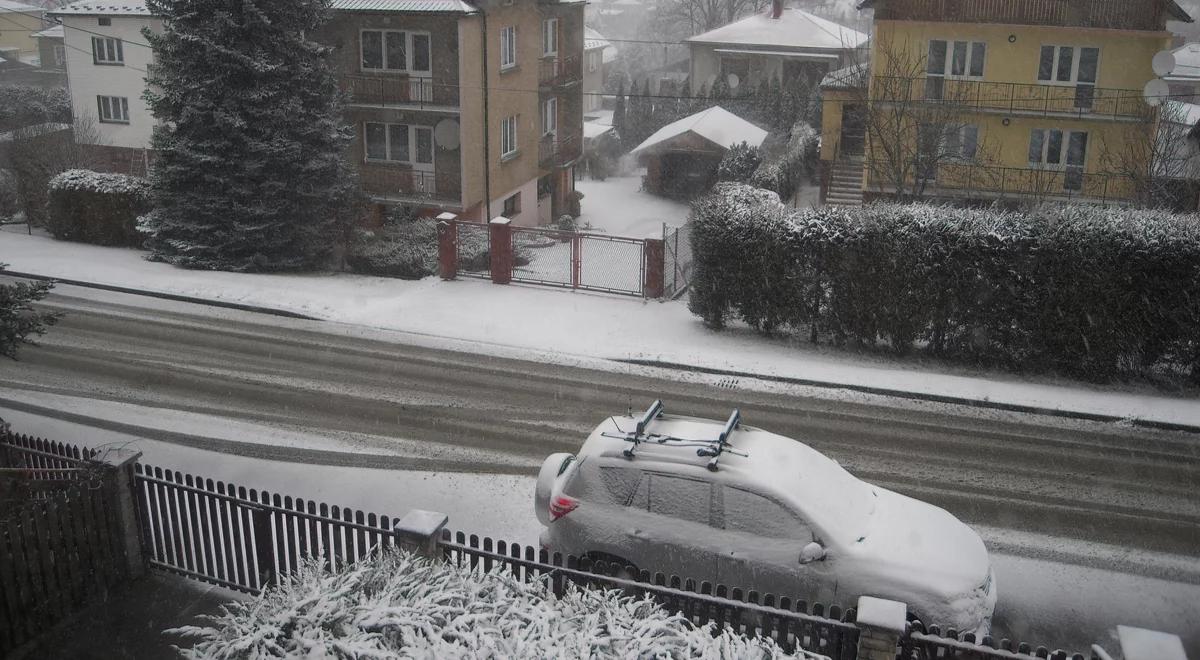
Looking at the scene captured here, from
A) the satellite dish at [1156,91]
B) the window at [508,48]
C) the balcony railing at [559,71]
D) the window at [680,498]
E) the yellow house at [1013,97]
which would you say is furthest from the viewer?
the balcony railing at [559,71]

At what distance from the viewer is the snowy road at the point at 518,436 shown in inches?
439

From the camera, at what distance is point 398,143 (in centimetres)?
2930

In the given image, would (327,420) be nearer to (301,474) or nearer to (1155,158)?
(301,474)

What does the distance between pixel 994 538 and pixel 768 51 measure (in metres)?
42.5

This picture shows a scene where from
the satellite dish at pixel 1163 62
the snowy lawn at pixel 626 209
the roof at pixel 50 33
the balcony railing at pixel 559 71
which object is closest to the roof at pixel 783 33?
the snowy lawn at pixel 626 209

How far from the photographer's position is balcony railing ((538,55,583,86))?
108ft

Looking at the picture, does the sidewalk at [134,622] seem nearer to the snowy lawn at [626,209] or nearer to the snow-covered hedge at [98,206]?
the snow-covered hedge at [98,206]

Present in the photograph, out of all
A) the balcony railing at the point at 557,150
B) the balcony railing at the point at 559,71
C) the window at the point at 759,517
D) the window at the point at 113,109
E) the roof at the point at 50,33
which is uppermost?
the roof at the point at 50,33

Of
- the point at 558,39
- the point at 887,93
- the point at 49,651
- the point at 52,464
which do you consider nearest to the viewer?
the point at 49,651

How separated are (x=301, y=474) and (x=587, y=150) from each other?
3589cm

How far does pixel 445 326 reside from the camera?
19.5 metres

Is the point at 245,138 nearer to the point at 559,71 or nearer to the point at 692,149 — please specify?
the point at 559,71

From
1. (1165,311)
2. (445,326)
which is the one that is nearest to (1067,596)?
(1165,311)

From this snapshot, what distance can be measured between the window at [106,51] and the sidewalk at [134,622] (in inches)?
1326
